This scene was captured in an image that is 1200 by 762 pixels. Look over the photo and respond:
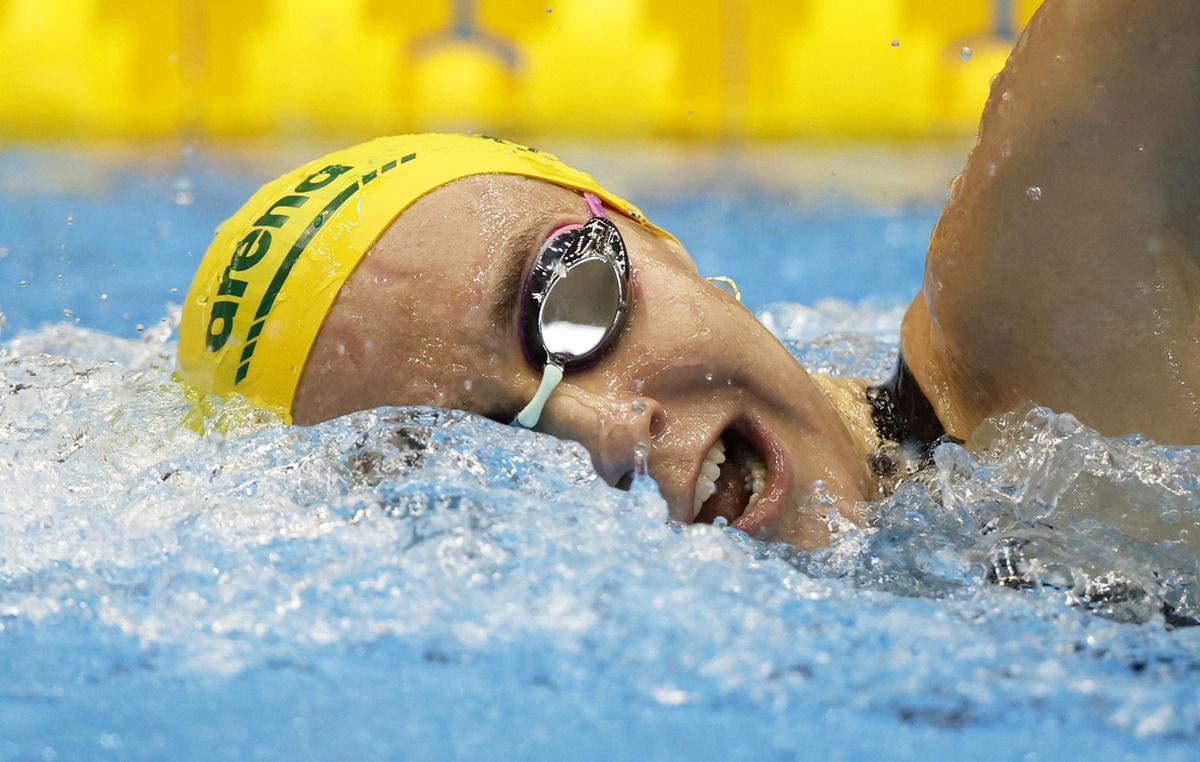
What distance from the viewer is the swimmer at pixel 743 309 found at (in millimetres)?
1338

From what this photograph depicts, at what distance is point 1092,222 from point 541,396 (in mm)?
569

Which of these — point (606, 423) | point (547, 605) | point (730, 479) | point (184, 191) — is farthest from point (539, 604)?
point (184, 191)

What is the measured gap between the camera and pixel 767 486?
1399 mm

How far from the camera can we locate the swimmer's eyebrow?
1383 mm

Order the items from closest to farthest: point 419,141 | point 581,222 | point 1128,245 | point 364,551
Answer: point 364,551 < point 1128,245 < point 581,222 < point 419,141

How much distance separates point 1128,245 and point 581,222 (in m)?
0.56

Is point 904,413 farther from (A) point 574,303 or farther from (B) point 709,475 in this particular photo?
(A) point 574,303

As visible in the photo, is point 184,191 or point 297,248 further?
point 184,191

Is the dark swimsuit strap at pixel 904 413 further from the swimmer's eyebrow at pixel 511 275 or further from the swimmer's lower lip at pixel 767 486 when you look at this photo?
the swimmer's eyebrow at pixel 511 275

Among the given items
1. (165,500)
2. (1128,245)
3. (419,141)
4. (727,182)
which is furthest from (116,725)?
(727,182)

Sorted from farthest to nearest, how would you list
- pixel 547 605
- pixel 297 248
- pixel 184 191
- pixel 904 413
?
pixel 184 191 → pixel 904 413 → pixel 297 248 → pixel 547 605

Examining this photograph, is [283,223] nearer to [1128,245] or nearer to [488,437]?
[488,437]

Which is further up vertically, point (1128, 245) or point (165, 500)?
point (1128, 245)

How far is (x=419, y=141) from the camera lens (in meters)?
1.64
